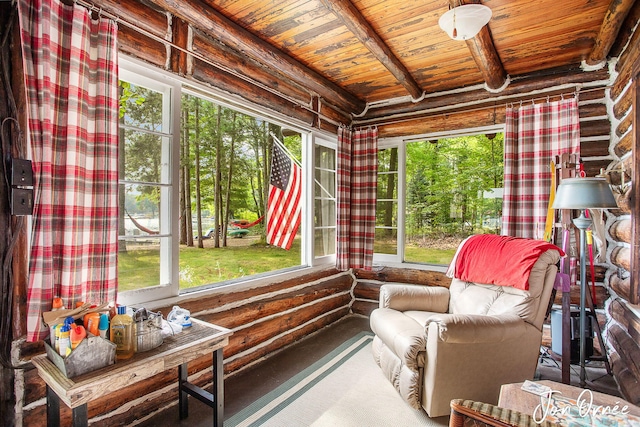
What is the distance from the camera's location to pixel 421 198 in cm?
568

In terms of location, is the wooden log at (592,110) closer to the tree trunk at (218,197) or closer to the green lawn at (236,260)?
the green lawn at (236,260)

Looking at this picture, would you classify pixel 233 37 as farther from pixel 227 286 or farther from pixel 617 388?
pixel 617 388

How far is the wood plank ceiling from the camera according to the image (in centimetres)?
220

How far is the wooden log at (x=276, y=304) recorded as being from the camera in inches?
98.4

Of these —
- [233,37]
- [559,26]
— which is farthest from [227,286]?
[559,26]

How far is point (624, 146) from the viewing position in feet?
8.24

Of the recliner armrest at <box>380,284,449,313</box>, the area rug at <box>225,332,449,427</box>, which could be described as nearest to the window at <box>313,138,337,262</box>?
the recliner armrest at <box>380,284,449,313</box>

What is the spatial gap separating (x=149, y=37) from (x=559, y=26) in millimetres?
2881

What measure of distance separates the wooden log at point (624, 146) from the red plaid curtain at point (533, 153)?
0.27 m

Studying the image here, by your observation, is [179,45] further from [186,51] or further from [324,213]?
[324,213]

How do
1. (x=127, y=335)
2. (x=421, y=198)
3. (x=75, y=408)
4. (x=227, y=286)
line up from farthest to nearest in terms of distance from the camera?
(x=421, y=198) < (x=227, y=286) < (x=127, y=335) < (x=75, y=408)

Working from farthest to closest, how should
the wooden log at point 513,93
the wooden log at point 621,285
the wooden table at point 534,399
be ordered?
the wooden log at point 513,93 → the wooden log at point 621,285 → the wooden table at point 534,399

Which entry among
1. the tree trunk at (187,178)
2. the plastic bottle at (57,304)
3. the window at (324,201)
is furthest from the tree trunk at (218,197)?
the plastic bottle at (57,304)

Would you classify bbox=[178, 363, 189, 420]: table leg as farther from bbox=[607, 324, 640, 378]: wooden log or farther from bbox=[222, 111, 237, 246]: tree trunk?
bbox=[222, 111, 237, 246]: tree trunk
